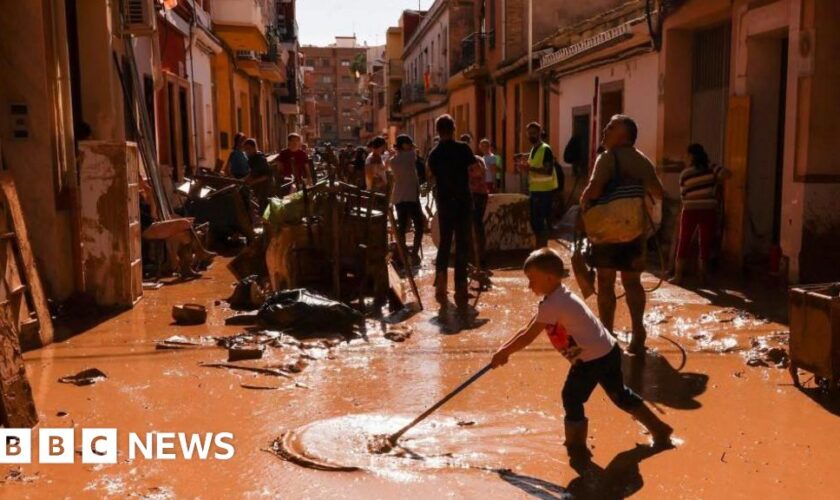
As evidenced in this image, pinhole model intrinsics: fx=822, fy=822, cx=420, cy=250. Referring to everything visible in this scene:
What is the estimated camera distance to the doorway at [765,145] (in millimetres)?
9250

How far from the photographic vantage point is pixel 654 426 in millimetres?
4098

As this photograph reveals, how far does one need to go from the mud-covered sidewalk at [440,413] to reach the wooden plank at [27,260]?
252 mm

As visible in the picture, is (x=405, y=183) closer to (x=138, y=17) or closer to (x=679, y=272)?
(x=679, y=272)

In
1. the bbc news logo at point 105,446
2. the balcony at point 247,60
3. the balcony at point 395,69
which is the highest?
the balcony at point 395,69

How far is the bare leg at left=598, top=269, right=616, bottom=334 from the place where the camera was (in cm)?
591

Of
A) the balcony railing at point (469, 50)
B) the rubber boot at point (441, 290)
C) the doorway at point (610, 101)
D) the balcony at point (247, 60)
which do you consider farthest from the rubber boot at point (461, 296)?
the balcony railing at point (469, 50)

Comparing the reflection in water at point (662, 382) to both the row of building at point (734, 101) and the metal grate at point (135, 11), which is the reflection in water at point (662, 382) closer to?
the row of building at point (734, 101)

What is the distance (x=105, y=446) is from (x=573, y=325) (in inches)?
93.1

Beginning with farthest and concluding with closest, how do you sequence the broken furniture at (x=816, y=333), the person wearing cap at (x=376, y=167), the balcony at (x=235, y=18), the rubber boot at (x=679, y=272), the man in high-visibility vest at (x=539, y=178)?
the balcony at (x=235, y=18), the person wearing cap at (x=376, y=167), the man in high-visibility vest at (x=539, y=178), the rubber boot at (x=679, y=272), the broken furniture at (x=816, y=333)

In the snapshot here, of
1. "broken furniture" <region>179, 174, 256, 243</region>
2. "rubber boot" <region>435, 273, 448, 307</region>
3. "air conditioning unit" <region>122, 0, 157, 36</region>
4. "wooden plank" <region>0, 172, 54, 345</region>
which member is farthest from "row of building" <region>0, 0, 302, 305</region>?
"rubber boot" <region>435, 273, 448, 307</region>

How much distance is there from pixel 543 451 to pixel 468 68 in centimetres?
2384

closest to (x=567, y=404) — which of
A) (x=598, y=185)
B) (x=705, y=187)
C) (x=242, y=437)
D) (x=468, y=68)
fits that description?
(x=242, y=437)

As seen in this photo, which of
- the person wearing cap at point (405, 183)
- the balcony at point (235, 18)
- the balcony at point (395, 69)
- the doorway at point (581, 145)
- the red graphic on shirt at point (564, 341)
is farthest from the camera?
the balcony at point (395, 69)

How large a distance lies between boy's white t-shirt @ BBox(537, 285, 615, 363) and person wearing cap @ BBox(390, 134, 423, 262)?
19.5 feet
